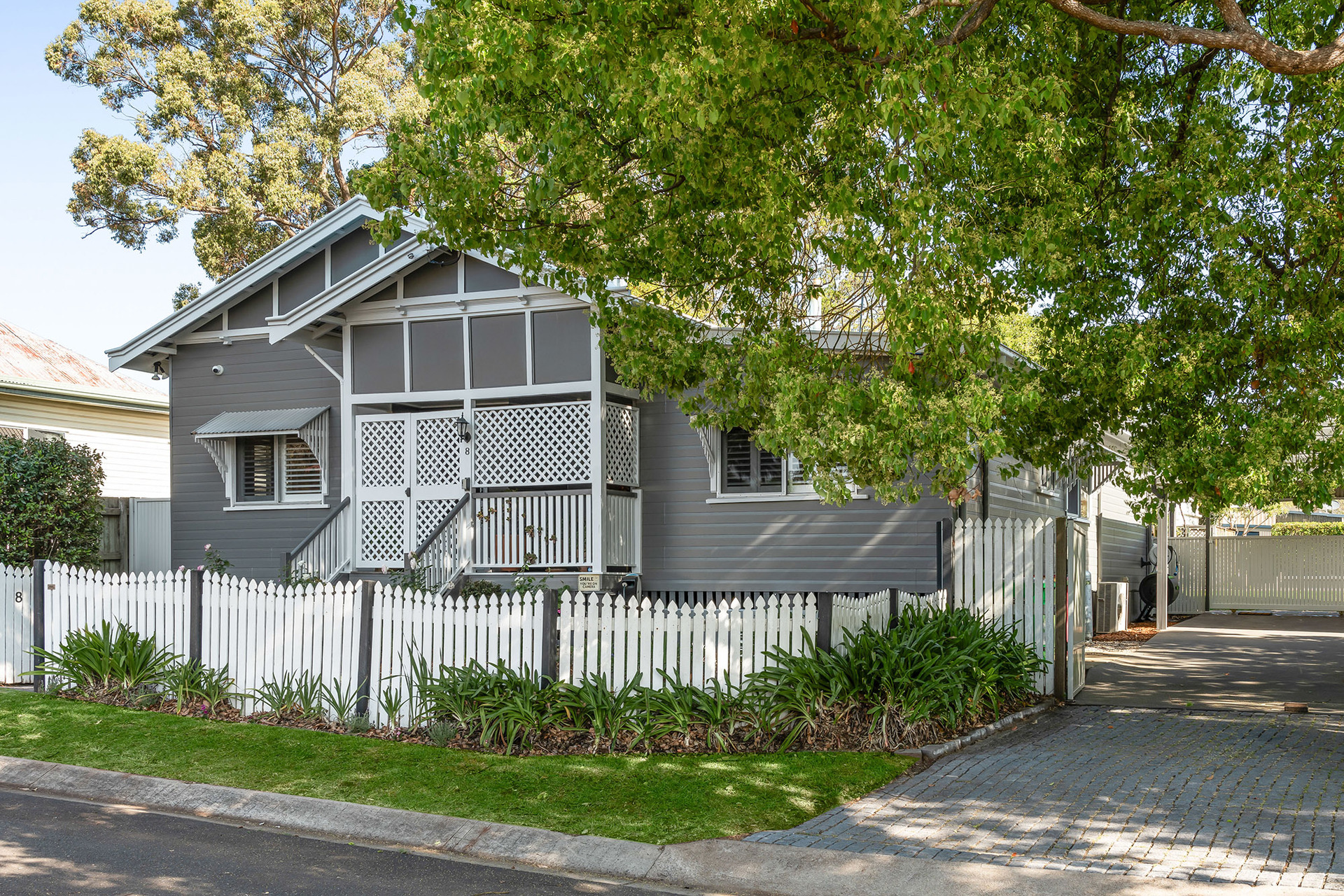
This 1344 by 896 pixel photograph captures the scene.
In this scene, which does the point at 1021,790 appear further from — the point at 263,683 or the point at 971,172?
the point at 263,683

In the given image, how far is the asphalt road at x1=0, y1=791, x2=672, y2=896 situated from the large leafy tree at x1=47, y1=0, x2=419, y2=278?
26.0 meters

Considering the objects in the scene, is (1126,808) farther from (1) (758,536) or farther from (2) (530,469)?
(2) (530,469)

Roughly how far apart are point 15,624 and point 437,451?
531 cm

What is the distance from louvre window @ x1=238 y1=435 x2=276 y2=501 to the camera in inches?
739

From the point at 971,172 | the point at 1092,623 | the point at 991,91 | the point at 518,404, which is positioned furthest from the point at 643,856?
the point at 1092,623

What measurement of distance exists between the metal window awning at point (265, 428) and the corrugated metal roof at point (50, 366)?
4719 millimetres

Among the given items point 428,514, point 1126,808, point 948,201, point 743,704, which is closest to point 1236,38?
point 948,201

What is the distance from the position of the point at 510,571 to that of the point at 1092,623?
10.7 m

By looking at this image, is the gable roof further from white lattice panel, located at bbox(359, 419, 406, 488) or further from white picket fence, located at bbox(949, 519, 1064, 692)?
white picket fence, located at bbox(949, 519, 1064, 692)

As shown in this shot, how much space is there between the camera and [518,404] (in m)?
15.8

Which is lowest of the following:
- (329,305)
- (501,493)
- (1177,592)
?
(1177,592)

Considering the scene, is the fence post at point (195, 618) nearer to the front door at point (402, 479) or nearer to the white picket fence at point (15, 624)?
the white picket fence at point (15, 624)

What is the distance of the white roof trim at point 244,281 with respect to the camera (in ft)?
58.2

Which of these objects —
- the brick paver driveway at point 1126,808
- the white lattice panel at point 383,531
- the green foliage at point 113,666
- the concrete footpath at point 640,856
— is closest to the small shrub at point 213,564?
the white lattice panel at point 383,531
